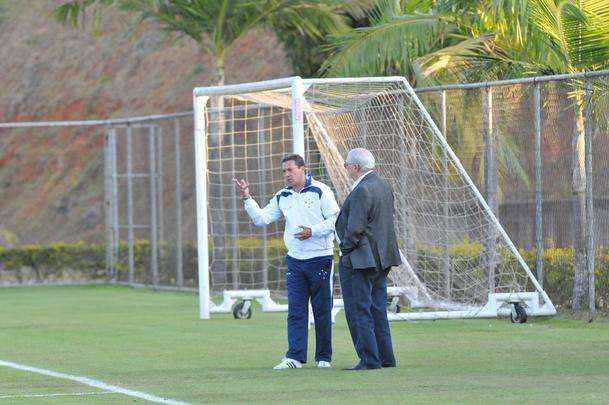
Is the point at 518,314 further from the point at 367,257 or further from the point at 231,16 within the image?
the point at 231,16

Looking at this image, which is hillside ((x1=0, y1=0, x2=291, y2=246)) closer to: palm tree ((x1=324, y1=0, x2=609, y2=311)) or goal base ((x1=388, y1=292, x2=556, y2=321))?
palm tree ((x1=324, y1=0, x2=609, y2=311))

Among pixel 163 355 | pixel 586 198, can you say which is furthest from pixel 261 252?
pixel 163 355

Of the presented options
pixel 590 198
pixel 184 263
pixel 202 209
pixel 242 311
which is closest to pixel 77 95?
pixel 184 263

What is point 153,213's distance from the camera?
27000 mm

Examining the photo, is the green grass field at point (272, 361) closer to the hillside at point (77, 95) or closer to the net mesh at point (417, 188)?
the net mesh at point (417, 188)

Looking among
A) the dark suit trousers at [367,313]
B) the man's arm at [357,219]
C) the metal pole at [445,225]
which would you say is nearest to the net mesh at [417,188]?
the metal pole at [445,225]

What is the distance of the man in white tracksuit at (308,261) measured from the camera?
41.1 feet

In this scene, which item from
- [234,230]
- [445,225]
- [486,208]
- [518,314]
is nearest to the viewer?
[518,314]

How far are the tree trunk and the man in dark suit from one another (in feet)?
18.8

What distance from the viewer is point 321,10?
2798cm

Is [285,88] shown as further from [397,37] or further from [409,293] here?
[397,37]

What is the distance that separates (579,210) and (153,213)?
36.8ft

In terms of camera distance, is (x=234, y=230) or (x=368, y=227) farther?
(x=234, y=230)

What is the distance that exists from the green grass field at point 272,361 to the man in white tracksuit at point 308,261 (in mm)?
323
